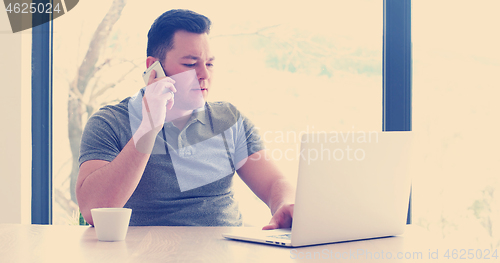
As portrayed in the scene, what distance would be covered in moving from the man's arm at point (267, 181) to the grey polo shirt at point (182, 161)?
4 centimetres

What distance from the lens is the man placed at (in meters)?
1.25

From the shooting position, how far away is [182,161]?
1.45 metres

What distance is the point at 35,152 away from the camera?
6.40 feet

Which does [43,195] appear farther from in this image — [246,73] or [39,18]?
[246,73]

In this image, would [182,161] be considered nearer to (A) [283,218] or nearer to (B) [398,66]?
(A) [283,218]

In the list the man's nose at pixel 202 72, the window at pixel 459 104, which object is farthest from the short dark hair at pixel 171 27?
the window at pixel 459 104

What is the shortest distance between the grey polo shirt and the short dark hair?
0.24m

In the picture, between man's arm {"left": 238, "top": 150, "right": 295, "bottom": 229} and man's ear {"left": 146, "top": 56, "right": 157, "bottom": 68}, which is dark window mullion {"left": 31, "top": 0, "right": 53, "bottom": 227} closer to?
man's ear {"left": 146, "top": 56, "right": 157, "bottom": 68}

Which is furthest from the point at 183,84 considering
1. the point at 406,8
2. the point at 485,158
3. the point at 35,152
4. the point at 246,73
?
the point at 485,158

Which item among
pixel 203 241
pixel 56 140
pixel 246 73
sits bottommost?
pixel 203 241

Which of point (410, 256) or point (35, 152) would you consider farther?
point (35, 152)

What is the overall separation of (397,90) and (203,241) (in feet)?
4.62

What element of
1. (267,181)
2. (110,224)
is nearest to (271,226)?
(110,224)

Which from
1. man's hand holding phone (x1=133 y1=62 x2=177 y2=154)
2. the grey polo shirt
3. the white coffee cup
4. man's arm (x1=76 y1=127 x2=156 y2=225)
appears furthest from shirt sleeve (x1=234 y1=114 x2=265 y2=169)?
the white coffee cup
